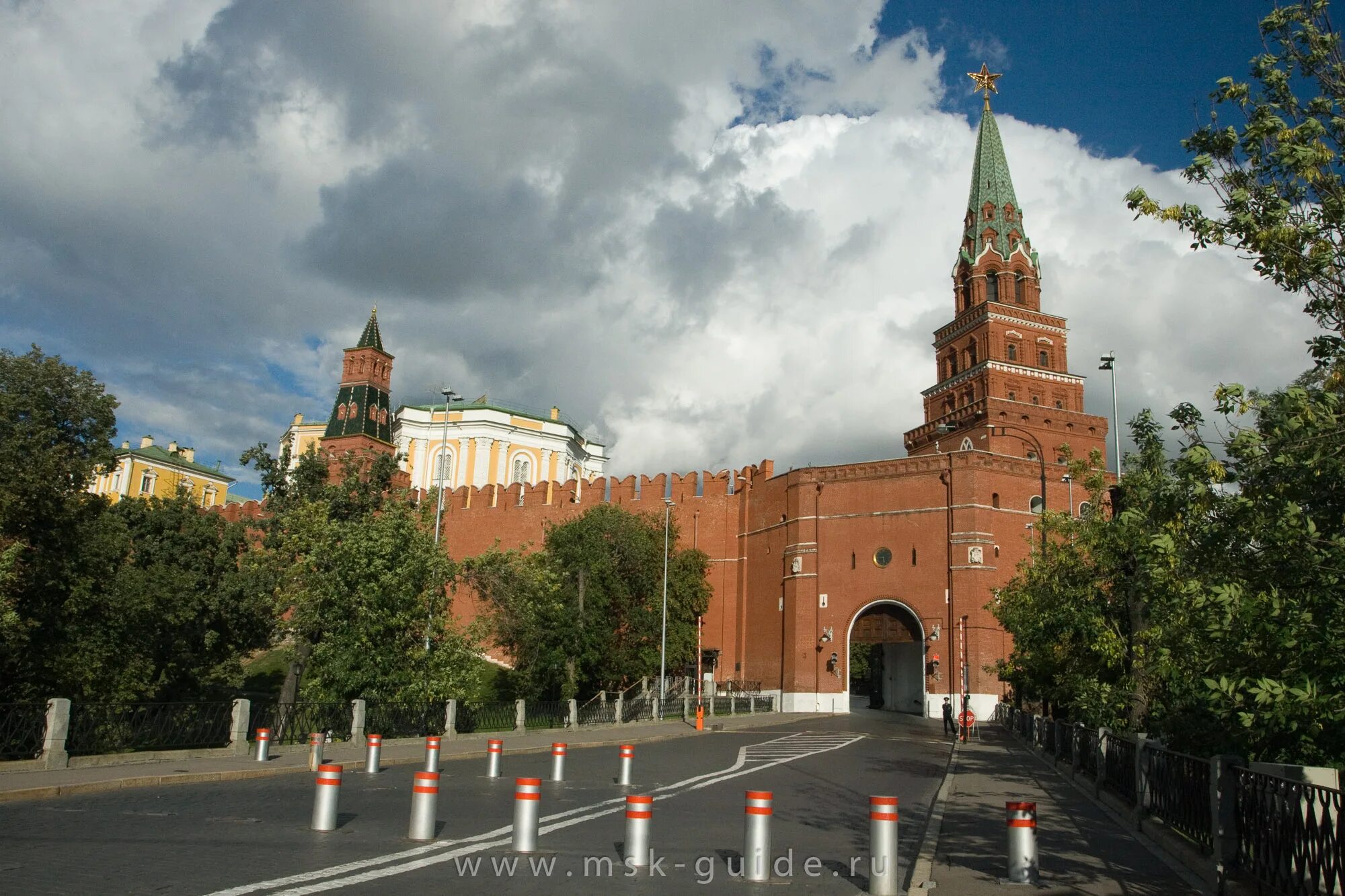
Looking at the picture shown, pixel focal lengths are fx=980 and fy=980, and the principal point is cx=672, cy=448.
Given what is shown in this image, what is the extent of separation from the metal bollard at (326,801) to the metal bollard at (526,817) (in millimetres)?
2049

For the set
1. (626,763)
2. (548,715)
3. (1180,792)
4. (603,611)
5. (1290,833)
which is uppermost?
(603,611)

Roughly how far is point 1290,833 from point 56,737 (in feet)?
48.8

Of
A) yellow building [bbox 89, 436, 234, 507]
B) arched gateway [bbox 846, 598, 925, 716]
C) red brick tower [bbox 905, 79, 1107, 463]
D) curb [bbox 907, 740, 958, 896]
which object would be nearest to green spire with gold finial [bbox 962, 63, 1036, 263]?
red brick tower [bbox 905, 79, 1107, 463]

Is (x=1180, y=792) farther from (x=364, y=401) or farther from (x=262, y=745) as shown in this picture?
(x=364, y=401)

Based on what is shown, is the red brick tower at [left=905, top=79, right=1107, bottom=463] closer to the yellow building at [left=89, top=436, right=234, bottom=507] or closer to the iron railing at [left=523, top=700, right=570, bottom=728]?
the iron railing at [left=523, top=700, right=570, bottom=728]

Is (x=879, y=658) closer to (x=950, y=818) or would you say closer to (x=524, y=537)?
(x=524, y=537)

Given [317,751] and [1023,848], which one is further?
[317,751]

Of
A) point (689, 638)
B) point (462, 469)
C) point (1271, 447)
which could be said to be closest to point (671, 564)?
point (689, 638)

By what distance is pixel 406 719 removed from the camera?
22.7m

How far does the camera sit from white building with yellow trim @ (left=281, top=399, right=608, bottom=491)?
237ft

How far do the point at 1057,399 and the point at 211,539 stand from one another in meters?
42.9

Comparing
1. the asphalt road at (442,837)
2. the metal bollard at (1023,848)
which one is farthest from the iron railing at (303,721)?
the metal bollard at (1023,848)

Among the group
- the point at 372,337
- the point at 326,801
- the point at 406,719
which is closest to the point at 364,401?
the point at 372,337

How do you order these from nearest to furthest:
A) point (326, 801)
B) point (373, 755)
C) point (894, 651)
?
1. point (326, 801)
2. point (373, 755)
3. point (894, 651)
